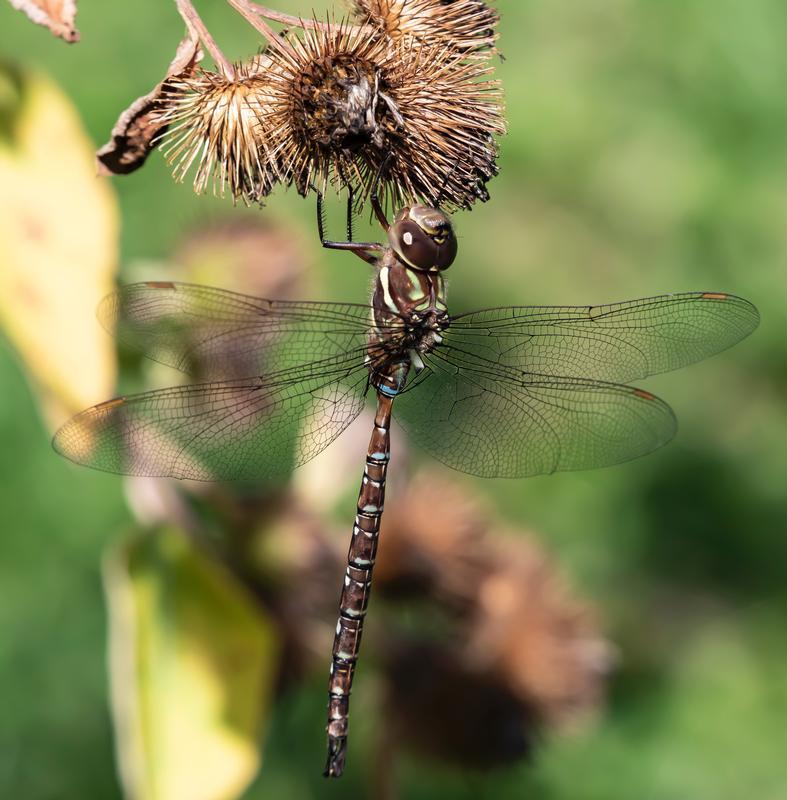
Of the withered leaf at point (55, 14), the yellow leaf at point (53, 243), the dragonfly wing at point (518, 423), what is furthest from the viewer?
the dragonfly wing at point (518, 423)

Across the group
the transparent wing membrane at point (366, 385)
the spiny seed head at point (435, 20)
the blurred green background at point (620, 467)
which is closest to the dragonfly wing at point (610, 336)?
the transparent wing membrane at point (366, 385)

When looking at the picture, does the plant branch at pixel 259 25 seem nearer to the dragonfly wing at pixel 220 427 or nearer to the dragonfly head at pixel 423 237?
the dragonfly head at pixel 423 237

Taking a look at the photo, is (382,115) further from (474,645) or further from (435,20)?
(474,645)

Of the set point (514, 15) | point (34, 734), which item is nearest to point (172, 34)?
point (514, 15)

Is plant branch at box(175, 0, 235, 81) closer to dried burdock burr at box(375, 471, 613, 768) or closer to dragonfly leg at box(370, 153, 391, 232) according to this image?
dragonfly leg at box(370, 153, 391, 232)

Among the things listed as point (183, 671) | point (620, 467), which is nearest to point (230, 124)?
point (183, 671)

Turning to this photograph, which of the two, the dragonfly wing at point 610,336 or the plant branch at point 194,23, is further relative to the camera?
the dragonfly wing at point 610,336

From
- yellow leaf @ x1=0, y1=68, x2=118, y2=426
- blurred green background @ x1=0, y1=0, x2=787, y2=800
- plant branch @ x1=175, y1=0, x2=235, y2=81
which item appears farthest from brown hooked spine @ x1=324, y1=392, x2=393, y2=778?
plant branch @ x1=175, y1=0, x2=235, y2=81
